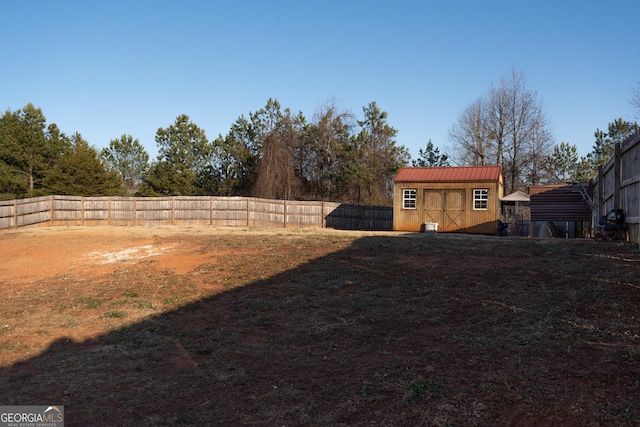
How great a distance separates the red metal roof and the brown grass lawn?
11.2 m

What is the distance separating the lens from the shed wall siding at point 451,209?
24.0m

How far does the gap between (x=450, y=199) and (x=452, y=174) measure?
4.64 ft

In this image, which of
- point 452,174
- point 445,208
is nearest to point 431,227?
point 445,208

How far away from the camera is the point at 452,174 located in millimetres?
24938

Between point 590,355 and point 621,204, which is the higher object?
point 621,204

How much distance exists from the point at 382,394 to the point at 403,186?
70.6 ft

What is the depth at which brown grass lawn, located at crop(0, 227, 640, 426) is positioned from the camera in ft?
14.3

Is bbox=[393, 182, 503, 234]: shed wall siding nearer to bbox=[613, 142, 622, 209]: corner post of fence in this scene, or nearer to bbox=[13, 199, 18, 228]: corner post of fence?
bbox=[613, 142, 622, 209]: corner post of fence

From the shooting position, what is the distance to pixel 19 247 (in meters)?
18.0

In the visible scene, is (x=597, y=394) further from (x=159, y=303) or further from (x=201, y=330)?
(x=159, y=303)

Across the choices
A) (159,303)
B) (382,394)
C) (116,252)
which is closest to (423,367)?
(382,394)

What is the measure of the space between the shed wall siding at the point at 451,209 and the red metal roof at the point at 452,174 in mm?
224

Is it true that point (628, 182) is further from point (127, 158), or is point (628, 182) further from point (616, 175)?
point (127, 158)

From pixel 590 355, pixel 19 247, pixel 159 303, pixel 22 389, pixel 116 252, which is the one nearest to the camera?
pixel 590 355
